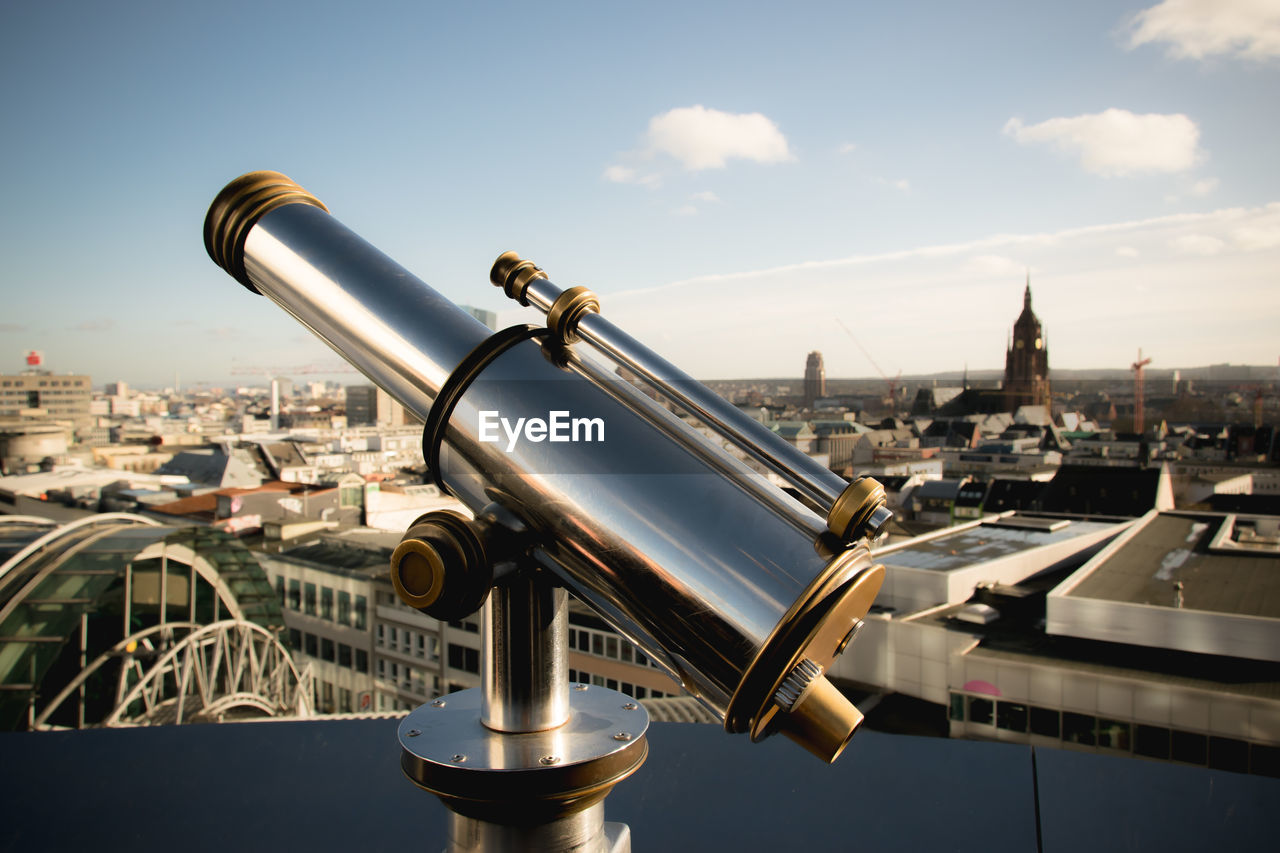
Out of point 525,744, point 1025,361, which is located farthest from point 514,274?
point 1025,361

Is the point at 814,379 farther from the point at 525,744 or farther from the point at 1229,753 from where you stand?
the point at 525,744

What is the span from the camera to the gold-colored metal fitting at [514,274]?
0.95 metres

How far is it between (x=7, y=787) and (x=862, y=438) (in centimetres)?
1847

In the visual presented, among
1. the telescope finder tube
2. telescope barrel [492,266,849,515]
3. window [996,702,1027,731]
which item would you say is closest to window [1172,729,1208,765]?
window [996,702,1027,731]

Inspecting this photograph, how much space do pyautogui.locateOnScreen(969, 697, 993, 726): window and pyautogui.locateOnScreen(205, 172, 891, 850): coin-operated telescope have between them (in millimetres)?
5962

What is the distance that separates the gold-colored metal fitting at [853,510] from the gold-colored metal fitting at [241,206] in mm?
656

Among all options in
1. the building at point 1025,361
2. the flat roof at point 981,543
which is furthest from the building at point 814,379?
the flat roof at point 981,543

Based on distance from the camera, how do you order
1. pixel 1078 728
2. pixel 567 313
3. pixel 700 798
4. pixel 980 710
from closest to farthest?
1. pixel 567 313
2. pixel 700 798
3. pixel 1078 728
4. pixel 980 710

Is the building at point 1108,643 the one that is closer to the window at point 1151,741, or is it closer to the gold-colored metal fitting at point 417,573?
the window at point 1151,741

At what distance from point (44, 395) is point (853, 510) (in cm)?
2329

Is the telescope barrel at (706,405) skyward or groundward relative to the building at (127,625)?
skyward

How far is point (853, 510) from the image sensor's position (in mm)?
603

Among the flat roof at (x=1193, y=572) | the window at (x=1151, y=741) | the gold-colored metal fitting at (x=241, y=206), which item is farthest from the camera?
the window at (x=1151, y=741)
